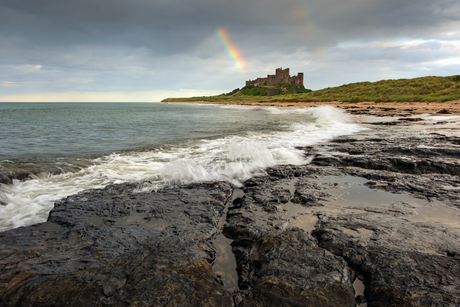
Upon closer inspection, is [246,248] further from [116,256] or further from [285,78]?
[285,78]

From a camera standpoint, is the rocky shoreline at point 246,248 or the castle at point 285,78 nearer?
the rocky shoreline at point 246,248

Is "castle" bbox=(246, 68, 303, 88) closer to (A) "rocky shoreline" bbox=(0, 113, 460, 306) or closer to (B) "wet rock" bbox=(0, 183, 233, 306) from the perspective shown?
(A) "rocky shoreline" bbox=(0, 113, 460, 306)

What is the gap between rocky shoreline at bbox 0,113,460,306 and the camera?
1.88m

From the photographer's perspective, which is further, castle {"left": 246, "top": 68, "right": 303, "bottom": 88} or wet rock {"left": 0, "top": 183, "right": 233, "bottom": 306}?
castle {"left": 246, "top": 68, "right": 303, "bottom": 88}

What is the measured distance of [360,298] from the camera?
192cm

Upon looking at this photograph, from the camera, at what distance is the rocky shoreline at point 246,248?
6.17 ft

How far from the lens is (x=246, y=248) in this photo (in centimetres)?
263

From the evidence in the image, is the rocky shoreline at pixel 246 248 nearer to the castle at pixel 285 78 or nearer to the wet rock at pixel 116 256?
the wet rock at pixel 116 256

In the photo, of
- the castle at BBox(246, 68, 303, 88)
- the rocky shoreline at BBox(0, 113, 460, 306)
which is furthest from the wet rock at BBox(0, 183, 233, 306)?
the castle at BBox(246, 68, 303, 88)

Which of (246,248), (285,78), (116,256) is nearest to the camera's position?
(116,256)

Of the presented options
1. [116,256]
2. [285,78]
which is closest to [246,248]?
[116,256]

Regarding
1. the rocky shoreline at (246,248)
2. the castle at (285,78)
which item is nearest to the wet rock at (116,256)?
the rocky shoreline at (246,248)

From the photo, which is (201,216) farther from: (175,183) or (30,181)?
(30,181)

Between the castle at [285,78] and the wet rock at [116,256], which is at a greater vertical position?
the castle at [285,78]
